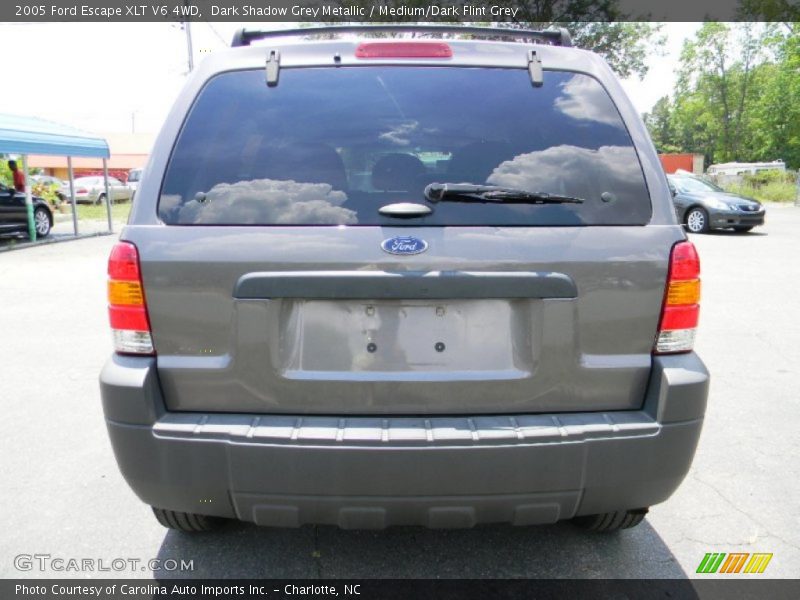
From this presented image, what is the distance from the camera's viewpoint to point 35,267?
10.8 metres

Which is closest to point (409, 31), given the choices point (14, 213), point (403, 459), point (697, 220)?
point (403, 459)

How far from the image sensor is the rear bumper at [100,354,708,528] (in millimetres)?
1907

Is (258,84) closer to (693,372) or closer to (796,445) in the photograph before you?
(693,372)

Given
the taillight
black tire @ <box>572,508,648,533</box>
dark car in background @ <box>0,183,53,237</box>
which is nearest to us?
the taillight

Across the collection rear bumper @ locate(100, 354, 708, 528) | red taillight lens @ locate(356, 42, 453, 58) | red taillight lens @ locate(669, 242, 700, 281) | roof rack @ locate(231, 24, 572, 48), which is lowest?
rear bumper @ locate(100, 354, 708, 528)

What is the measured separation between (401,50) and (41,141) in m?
13.8

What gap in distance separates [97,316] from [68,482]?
4247mm

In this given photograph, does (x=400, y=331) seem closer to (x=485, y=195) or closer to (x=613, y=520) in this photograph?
(x=485, y=195)

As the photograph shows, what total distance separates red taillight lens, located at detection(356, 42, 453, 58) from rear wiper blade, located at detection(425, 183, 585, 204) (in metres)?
0.56

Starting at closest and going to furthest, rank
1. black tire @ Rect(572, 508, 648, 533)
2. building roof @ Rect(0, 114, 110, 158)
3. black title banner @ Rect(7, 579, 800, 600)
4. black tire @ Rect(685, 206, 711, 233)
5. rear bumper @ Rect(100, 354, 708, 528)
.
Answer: rear bumper @ Rect(100, 354, 708, 528)
black title banner @ Rect(7, 579, 800, 600)
black tire @ Rect(572, 508, 648, 533)
building roof @ Rect(0, 114, 110, 158)
black tire @ Rect(685, 206, 711, 233)

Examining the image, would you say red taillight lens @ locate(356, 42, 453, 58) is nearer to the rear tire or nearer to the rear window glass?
the rear window glass

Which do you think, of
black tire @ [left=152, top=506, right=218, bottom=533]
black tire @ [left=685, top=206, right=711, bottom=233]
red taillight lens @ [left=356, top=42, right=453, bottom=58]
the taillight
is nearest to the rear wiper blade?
red taillight lens @ [left=356, top=42, right=453, bottom=58]

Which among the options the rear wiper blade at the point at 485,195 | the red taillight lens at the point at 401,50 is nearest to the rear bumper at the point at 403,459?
the rear wiper blade at the point at 485,195

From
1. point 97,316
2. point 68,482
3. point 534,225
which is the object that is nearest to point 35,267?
point 97,316
